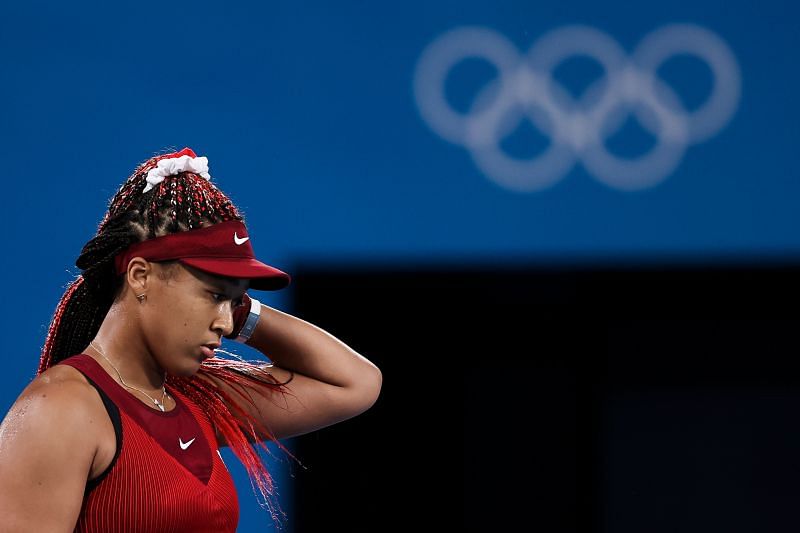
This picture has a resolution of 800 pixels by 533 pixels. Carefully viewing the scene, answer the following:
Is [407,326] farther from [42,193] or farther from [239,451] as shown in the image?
[239,451]

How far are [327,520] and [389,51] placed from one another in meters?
1.29

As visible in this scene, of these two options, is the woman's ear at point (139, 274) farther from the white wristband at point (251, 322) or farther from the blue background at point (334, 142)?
the blue background at point (334, 142)

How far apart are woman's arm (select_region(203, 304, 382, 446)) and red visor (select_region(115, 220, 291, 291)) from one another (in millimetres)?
349

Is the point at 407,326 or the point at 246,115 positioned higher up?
the point at 246,115

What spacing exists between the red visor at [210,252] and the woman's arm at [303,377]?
349 mm

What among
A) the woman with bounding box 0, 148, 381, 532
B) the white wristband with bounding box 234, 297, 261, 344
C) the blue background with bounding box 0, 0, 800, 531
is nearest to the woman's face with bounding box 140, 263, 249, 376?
the woman with bounding box 0, 148, 381, 532

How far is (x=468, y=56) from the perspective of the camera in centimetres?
329

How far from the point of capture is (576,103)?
130 inches

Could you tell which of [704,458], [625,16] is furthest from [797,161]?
[704,458]

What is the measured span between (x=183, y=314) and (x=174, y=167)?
23 centimetres

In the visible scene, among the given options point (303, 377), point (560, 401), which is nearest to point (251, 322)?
point (303, 377)

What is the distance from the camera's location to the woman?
5.19ft

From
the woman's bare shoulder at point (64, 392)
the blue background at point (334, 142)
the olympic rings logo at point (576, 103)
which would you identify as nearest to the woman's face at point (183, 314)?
the woman's bare shoulder at point (64, 392)

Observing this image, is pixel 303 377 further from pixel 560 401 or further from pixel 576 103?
pixel 576 103
